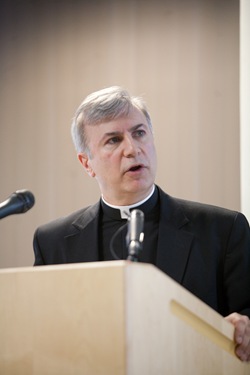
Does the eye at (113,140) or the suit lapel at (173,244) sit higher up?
the eye at (113,140)

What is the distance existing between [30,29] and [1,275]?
3063 mm

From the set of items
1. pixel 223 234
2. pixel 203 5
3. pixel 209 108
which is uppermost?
pixel 203 5

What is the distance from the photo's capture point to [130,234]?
1.81m

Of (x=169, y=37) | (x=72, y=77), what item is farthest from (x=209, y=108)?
(x=72, y=77)

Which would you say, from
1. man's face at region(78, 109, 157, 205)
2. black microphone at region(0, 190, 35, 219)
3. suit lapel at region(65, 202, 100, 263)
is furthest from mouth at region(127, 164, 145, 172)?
black microphone at region(0, 190, 35, 219)

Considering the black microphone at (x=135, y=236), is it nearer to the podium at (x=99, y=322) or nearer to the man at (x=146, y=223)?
the podium at (x=99, y=322)

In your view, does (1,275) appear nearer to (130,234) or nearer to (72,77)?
(130,234)

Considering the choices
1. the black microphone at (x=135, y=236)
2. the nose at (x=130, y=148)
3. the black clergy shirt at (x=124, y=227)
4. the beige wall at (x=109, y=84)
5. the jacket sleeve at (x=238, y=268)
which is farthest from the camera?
the beige wall at (x=109, y=84)

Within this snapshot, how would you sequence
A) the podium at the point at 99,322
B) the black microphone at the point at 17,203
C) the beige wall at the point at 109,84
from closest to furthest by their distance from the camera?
1. the podium at the point at 99,322
2. the black microphone at the point at 17,203
3. the beige wall at the point at 109,84

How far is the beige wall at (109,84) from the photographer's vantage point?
13.0 ft

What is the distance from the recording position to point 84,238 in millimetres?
3023

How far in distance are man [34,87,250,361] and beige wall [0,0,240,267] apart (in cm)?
94

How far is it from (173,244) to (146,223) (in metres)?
0.36

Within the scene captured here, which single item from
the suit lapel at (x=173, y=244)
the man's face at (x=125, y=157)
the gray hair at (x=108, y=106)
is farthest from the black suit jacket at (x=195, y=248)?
the gray hair at (x=108, y=106)
